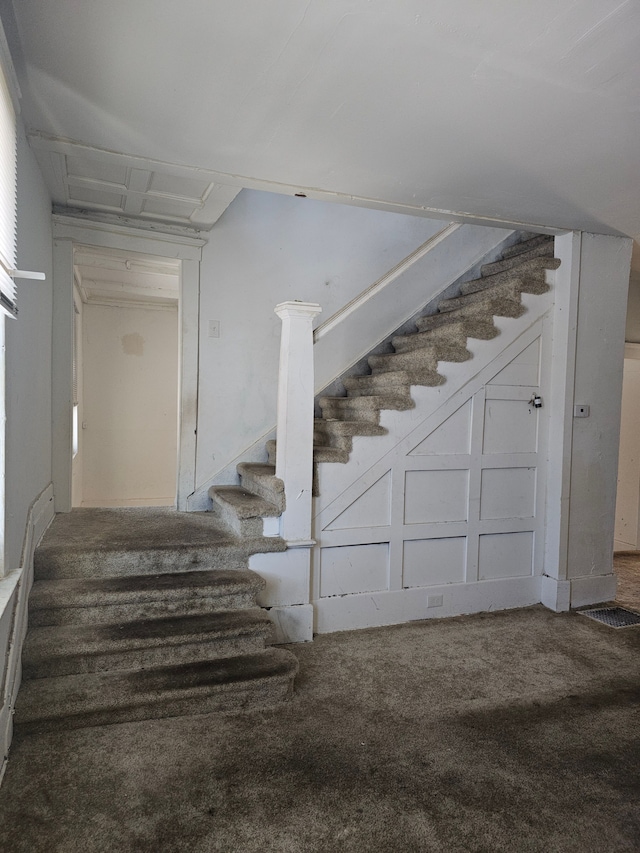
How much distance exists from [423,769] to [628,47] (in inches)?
103

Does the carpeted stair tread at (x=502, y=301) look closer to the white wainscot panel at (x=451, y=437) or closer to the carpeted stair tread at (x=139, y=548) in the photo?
the white wainscot panel at (x=451, y=437)

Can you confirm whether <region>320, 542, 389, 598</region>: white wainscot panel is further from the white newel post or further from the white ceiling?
the white ceiling

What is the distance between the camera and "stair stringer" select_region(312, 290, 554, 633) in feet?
11.0

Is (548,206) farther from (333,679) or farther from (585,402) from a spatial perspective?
(333,679)

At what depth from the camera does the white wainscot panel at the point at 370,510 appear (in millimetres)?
3400

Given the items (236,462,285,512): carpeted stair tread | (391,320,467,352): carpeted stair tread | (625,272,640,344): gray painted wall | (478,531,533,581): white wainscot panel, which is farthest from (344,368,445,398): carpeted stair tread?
(625,272,640,344): gray painted wall

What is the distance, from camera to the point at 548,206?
10.9 ft

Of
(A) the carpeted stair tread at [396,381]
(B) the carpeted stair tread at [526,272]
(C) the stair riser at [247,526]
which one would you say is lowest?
(C) the stair riser at [247,526]

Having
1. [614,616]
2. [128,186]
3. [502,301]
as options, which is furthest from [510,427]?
[128,186]

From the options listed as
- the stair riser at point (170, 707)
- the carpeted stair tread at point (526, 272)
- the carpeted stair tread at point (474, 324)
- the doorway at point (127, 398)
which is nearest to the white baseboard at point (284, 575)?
the stair riser at point (170, 707)

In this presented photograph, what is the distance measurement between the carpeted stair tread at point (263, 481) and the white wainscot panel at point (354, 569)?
0.44 m

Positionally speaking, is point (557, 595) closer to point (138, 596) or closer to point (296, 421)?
point (296, 421)

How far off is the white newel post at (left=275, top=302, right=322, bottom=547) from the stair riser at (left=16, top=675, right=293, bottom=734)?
85 centimetres

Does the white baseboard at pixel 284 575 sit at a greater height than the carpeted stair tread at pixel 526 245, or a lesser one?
lesser
